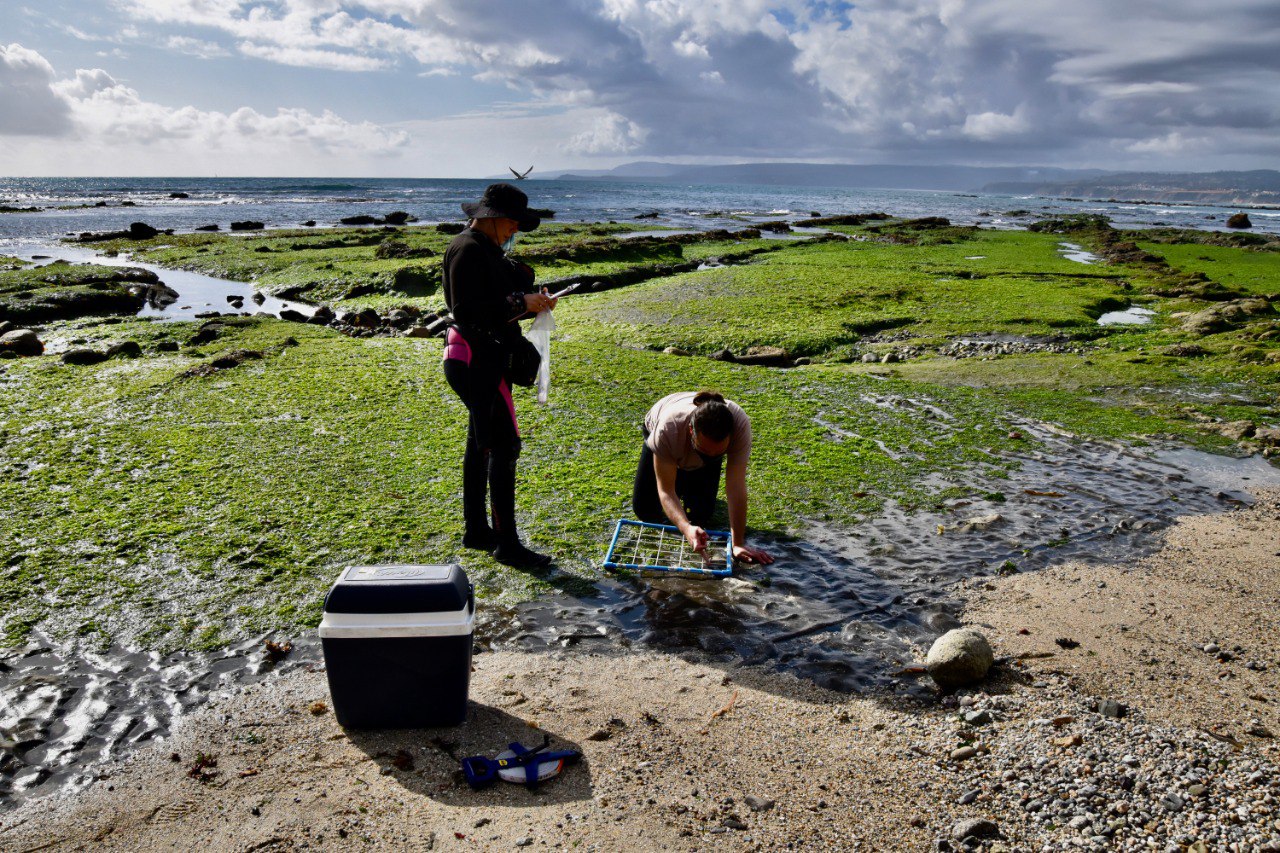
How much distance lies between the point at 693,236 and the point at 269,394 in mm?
25931

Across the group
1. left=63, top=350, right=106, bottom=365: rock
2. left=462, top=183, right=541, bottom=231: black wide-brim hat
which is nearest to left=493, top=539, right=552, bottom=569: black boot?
left=462, top=183, right=541, bottom=231: black wide-brim hat

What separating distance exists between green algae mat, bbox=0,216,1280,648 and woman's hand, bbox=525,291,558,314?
68.4 inches

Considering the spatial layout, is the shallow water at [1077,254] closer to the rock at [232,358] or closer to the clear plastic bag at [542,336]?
the rock at [232,358]

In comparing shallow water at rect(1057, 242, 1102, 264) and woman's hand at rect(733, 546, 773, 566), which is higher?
shallow water at rect(1057, 242, 1102, 264)

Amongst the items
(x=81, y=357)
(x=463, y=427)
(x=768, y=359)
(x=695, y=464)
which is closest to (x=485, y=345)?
(x=695, y=464)

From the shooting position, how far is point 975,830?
312 centimetres

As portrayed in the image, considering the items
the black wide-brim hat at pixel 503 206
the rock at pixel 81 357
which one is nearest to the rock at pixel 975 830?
the black wide-brim hat at pixel 503 206

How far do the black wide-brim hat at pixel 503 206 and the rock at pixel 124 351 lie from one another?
8549mm

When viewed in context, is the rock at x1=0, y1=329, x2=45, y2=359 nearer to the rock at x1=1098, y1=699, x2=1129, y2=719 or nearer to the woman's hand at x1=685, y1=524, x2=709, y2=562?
the woman's hand at x1=685, y1=524, x2=709, y2=562

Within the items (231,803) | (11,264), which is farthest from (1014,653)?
(11,264)

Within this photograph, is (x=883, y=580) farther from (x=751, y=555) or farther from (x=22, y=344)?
(x=22, y=344)

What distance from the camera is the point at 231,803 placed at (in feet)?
10.9

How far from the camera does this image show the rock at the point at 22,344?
11.5m

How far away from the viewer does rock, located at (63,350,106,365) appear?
10.6 metres
